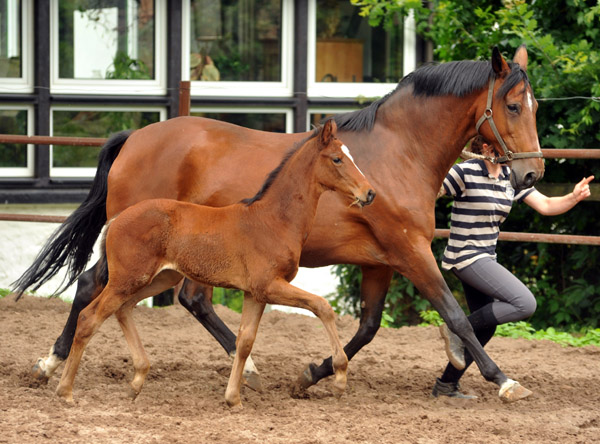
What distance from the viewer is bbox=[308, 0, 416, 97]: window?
32.2 ft

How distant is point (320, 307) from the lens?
4590 millimetres

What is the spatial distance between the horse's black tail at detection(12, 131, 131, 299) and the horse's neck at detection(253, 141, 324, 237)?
1.61 meters

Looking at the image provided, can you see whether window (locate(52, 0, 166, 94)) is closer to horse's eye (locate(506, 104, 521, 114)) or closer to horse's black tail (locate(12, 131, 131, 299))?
horse's black tail (locate(12, 131, 131, 299))

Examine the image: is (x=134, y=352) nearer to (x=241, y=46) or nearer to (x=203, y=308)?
(x=203, y=308)

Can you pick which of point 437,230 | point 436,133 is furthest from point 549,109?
point 436,133

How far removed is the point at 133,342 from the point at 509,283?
6.96ft

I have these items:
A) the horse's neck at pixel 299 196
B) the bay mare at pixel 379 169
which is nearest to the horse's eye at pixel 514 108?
the bay mare at pixel 379 169

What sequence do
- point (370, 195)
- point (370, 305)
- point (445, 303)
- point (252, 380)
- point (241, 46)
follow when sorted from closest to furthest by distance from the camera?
1. point (370, 195)
2. point (445, 303)
3. point (252, 380)
4. point (370, 305)
5. point (241, 46)

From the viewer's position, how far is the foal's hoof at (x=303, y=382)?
17.6 feet

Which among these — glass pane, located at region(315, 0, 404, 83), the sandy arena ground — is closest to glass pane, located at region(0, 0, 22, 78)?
the sandy arena ground

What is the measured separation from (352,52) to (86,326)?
19.7 feet

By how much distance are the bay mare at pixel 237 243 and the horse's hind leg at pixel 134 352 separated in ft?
0.63

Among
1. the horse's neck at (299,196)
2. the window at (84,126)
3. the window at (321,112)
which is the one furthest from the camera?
the window at (321,112)

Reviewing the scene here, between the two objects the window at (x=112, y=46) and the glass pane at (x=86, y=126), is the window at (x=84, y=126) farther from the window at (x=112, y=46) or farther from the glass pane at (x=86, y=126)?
the window at (x=112, y=46)
